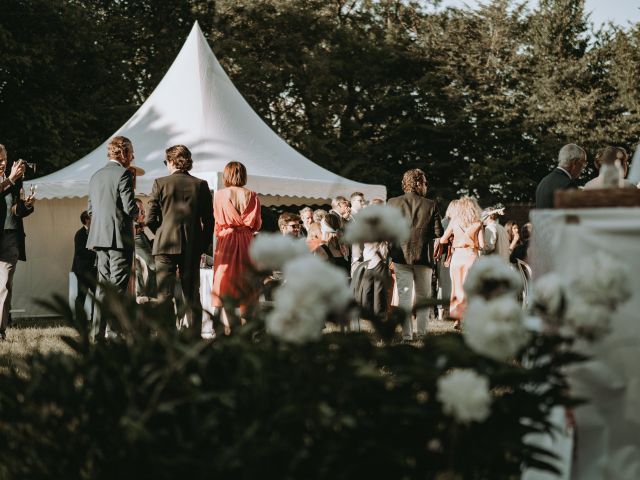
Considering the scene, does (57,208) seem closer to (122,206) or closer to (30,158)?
(122,206)

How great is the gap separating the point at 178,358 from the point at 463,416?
71 cm

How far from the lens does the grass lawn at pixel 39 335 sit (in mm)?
5990

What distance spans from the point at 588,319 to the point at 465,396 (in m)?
0.33

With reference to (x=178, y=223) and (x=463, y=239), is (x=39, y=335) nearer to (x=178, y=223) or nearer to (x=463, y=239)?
(x=178, y=223)

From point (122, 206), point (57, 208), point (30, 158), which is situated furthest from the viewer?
point (30, 158)

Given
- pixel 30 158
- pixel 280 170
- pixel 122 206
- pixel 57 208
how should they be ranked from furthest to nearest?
pixel 30 158
pixel 57 208
pixel 280 170
pixel 122 206

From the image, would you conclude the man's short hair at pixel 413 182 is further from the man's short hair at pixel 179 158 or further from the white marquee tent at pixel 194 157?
the white marquee tent at pixel 194 157

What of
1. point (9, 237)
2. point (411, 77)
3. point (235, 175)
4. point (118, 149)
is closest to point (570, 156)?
point (235, 175)

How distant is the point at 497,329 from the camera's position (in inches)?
67.6

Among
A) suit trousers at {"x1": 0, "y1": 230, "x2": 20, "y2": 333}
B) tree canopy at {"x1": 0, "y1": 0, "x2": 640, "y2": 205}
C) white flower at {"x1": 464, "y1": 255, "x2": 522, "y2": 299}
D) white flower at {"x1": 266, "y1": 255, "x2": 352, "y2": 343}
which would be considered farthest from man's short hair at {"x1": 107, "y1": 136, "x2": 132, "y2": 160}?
tree canopy at {"x1": 0, "y1": 0, "x2": 640, "y2": 205}

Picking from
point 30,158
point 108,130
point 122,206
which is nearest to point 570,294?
point 122,206

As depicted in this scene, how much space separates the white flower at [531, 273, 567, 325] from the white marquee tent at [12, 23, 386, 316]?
29.9ft

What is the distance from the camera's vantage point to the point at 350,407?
1.95m

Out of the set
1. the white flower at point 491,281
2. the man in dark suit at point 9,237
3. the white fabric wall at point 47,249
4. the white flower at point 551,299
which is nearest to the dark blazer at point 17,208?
the man in dark suit at point 9,237
